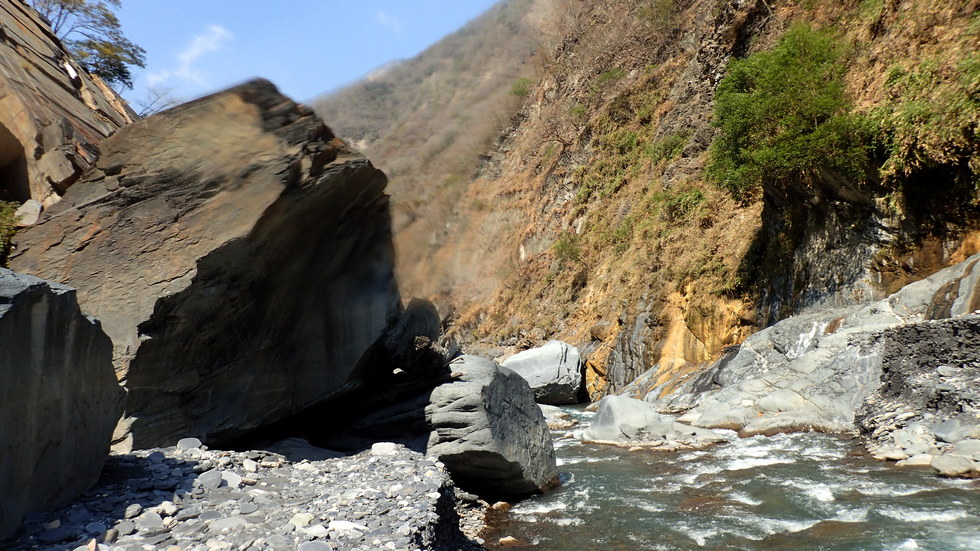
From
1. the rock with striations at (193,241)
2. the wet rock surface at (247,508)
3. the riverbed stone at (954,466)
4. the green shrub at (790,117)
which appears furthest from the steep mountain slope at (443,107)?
the green shrub at (790,117)

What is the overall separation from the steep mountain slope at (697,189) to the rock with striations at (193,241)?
1379 millimetres

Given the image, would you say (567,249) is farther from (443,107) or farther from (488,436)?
(443,107)

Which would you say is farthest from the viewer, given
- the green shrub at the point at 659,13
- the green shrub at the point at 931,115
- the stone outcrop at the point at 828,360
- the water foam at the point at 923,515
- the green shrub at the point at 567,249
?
the green shrub at the point at 659,13

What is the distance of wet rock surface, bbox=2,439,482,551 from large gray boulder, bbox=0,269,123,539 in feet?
0.58

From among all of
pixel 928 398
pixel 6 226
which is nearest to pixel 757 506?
pixel 928 398

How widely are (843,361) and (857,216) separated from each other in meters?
4.57

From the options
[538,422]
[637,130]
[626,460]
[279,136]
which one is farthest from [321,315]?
[637,130]

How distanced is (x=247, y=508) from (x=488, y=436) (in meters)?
3.61

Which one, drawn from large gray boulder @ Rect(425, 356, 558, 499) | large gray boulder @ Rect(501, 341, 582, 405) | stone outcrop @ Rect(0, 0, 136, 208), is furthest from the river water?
large gray boulder @ Rect(501, 341, 582, 405)

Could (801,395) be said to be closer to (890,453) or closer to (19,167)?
(890,453)

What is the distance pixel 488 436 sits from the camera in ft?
25.2

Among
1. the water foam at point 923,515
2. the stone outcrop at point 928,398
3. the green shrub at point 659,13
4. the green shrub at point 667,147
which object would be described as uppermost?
the green shrub at point 659,13

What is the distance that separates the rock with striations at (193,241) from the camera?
644 cm

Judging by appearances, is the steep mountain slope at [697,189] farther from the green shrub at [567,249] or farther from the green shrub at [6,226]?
the green shrub at [6,226]
